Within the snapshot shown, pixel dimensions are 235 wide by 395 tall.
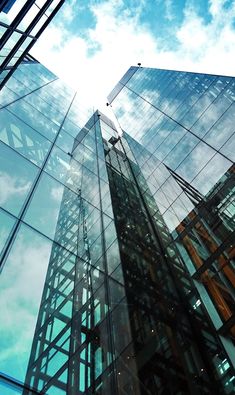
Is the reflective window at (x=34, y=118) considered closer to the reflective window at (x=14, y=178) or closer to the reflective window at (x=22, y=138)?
the reflective window at (x=22, y=138)

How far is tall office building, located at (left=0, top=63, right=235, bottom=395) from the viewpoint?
21.5 ft

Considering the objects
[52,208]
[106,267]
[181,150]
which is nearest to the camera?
[106,267]

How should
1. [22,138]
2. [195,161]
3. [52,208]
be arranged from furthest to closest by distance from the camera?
[195,161], [22,138], [52,208]

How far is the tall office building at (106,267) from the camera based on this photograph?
6.56 metres

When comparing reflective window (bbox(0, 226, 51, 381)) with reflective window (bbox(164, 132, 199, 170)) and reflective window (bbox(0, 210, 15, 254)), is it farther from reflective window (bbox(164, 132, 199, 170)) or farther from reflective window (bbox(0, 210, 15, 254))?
reflective window (bbox(164, 132, 199, 170))

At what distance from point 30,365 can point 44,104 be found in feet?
50.7

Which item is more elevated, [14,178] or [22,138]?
[22,138]

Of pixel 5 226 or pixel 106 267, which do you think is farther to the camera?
pixel 106 267

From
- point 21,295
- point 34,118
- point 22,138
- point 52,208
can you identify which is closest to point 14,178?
point 52,208

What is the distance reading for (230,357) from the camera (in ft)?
28.4

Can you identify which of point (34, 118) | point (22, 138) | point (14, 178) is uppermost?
point (34, 118)

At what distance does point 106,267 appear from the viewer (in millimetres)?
9617

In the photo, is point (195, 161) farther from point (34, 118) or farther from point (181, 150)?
point (34, 118)

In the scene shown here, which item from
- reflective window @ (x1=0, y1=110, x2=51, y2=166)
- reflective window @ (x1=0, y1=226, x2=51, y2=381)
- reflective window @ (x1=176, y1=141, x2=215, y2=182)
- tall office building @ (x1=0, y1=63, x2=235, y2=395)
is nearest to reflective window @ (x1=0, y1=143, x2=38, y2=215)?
tall office building @ (x1=0, y1=63, x2=235, y2=395)
